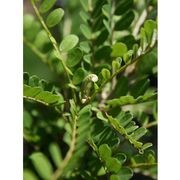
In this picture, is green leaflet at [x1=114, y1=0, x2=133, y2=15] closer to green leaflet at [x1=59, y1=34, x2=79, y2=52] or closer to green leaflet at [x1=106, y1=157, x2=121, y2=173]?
green leaflet at [x1=59, y1=34, x2=79, y2=52]

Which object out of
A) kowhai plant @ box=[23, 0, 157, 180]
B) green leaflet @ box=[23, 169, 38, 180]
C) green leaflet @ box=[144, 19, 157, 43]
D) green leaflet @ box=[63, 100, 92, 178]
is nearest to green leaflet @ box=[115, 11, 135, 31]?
kowhai plant @ box=[23, 0, 157, 180]

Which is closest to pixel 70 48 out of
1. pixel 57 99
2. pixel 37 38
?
pixel 57 99

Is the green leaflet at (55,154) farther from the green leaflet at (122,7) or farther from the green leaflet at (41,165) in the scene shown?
the green leaflet at (122,7)

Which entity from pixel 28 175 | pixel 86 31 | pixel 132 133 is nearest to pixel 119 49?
pixel 86 31

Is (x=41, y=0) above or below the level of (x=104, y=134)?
above

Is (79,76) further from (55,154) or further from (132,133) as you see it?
(55,154)

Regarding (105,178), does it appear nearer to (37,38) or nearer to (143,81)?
(143,81)
